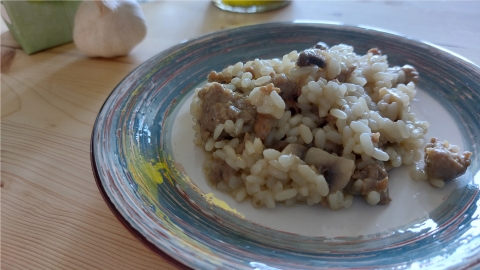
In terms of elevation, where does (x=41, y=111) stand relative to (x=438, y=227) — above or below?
below

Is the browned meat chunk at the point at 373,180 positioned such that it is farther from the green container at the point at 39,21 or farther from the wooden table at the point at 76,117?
the green container at the point at 39,21

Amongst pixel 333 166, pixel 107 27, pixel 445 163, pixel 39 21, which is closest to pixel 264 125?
pixel 333 166

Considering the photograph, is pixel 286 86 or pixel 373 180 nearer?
pixel 373 180

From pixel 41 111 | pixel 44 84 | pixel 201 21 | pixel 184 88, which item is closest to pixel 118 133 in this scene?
pixel 184 88

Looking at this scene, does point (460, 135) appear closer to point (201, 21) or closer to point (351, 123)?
point (351, 123)

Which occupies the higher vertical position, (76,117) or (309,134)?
(309,134)

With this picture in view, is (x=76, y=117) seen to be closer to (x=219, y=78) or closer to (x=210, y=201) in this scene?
(x=219, y=78)

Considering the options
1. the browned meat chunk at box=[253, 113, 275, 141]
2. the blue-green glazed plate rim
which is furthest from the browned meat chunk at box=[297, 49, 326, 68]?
the blue-green glazed plate rim
